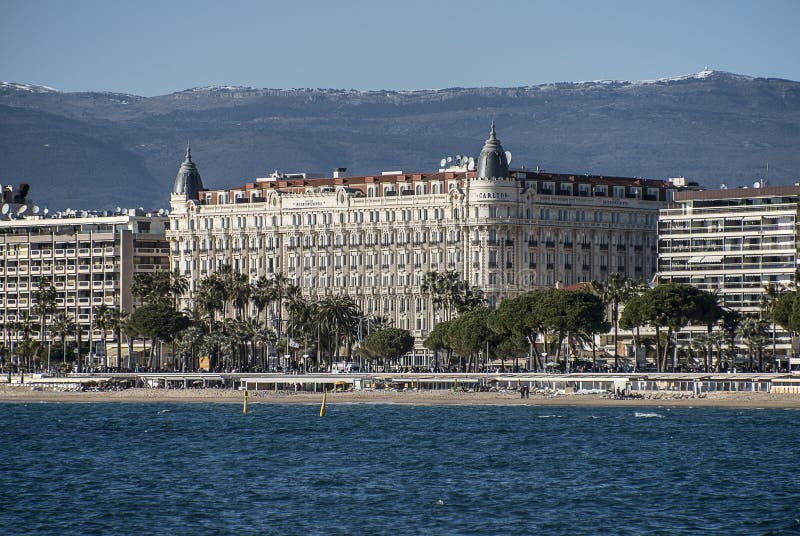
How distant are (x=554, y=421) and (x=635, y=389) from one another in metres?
24.7

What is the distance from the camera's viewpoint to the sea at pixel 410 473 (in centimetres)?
9019

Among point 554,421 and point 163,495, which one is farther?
point 554,421

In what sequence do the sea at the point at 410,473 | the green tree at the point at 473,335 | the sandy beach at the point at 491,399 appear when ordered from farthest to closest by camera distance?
1. the green tree at the point at 473,335
2. the sandy beach at the point at 491,399
3. the sea at the point at 410,473

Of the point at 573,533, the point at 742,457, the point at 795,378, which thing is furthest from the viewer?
the point at 795,378

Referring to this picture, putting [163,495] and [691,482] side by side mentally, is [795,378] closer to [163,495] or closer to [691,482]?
[691,482]

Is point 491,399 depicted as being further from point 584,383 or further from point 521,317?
point 521,317

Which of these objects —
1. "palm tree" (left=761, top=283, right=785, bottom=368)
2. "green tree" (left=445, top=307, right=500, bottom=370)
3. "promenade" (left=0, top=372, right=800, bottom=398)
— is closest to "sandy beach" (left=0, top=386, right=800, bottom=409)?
"promenade" (left=0, top=372, right=800, bottom=398)

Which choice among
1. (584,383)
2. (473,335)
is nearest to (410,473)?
(584,383)

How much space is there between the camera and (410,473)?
113 m

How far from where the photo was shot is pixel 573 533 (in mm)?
85812

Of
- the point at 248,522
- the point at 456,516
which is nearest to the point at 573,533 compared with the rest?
the point at 456,516

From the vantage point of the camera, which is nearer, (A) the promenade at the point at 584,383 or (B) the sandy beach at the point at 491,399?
(B) the sandy beach at the point at 491,399

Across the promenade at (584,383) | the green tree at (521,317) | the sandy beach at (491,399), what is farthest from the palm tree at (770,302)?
the green tree at (521,317)

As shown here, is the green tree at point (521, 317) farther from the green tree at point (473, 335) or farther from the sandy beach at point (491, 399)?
the sandy beach at point (491, 399)
